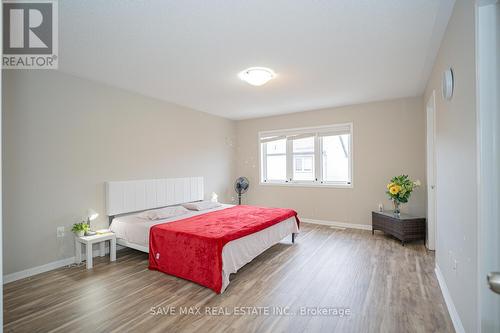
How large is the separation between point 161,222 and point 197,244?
104 centimetres

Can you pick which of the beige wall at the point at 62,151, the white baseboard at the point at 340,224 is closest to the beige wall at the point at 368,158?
the white baseboard at the point at 340,224

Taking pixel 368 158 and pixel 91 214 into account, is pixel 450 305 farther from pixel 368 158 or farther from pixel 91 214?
pixel 91 214

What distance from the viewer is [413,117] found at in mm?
4562

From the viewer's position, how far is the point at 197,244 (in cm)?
Answer: 277

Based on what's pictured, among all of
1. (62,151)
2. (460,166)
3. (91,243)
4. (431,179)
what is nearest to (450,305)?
(460,166)

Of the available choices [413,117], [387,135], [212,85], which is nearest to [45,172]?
[212,85]

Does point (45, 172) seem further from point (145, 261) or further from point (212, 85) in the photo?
point (212, 85)

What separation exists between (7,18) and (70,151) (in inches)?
64.9

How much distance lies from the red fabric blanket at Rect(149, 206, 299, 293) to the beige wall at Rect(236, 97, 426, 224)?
7.33 ft

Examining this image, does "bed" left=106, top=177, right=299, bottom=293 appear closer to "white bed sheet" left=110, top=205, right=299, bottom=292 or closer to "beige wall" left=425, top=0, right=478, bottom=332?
"white bed sheet" left=110, top=205, right=299, bottom=292

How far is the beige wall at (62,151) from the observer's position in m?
2.93

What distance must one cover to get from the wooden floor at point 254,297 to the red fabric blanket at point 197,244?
0.16 meters

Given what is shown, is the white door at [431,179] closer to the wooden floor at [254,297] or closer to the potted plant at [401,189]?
the wooden floor at [254,297]

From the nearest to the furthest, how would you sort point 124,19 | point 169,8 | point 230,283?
point 169,8 → point 124,19 → point 230,283
